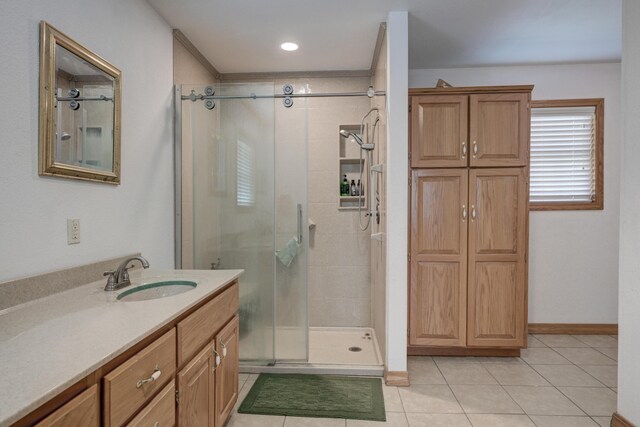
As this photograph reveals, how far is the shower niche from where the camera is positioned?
355cm

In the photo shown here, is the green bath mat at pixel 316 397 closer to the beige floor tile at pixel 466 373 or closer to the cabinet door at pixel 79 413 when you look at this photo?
the beige floor tile at pixel 466 373

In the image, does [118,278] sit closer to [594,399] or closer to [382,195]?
[382,195]

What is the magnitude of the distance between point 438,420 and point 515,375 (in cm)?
97

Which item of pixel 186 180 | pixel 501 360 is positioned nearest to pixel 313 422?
pixel 501 360

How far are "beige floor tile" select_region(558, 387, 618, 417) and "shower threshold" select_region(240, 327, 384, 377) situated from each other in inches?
49.4

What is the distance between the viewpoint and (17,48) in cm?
136

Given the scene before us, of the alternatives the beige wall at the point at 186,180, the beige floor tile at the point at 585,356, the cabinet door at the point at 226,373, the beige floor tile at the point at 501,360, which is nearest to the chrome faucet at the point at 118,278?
the cabinet door at the point at 226,373

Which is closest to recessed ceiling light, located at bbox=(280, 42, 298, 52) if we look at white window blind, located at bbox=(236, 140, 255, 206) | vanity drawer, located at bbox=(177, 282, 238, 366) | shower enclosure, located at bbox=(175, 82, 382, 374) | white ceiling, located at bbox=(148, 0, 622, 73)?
white ceiling, located at bbox=(148, 0, 622, 73)

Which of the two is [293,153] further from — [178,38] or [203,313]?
[203,313]

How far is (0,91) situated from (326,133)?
263cm

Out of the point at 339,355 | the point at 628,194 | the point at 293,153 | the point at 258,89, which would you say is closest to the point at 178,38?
the point at 258,89

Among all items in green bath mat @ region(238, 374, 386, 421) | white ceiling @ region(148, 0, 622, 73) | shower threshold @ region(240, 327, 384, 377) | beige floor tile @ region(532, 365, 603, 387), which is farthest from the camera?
shower threshold @ region(240, 327, 384, 377)

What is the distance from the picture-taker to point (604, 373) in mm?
2674

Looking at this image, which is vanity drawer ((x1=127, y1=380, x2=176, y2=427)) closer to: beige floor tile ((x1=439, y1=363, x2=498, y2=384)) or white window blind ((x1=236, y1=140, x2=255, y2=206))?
white window blind ((x1=236, y1=140, x2=255, y2=206))
